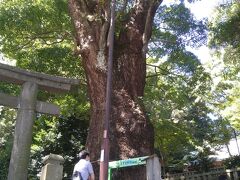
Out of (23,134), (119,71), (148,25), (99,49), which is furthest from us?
(148,25)

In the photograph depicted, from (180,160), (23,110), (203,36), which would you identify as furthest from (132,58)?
(180,160)

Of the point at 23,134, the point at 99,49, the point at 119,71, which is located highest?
the point at 99,49

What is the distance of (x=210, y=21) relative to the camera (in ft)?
41.2

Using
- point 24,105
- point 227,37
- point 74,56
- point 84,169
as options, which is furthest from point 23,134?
point 227,37

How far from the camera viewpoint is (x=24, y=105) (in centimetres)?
649

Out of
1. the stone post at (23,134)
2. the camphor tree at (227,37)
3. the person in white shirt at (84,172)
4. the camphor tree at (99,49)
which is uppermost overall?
the camphor tree at (227,37)

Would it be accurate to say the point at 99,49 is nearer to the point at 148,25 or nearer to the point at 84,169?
the point at 148,25

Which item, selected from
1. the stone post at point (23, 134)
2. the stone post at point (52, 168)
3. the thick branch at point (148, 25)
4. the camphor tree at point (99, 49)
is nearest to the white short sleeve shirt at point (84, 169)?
the camphor tree at point (99, 49)

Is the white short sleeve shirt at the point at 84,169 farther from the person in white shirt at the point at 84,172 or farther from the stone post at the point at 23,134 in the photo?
the stone post at the point at 23,134

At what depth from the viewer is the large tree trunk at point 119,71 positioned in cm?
672

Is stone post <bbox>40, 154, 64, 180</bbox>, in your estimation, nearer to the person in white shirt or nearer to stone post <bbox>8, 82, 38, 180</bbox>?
stone post <bbox>8, 82, 38, 180</bbox>

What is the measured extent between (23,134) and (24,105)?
1.87 ft

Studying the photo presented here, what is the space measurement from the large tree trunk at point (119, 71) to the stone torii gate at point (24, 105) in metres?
0.85

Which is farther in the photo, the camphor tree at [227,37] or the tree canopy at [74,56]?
the camphor tree at [227,37]
